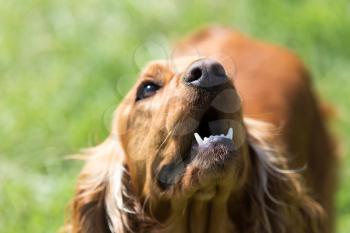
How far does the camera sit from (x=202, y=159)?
3.60 meters

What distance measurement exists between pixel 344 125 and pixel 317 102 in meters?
0.90

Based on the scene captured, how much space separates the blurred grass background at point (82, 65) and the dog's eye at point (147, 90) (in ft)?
4.73

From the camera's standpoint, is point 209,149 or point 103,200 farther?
point 103,200

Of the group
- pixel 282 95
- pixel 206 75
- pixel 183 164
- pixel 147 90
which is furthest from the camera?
pixel 282 95

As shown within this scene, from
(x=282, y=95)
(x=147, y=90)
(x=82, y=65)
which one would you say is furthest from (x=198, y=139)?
(x=82, y=65)

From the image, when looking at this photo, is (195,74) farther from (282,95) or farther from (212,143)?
(282,95)

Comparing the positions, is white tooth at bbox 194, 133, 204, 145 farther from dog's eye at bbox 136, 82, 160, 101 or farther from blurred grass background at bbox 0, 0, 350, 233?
blurred grass background at bbox 0, 0, 350, 233

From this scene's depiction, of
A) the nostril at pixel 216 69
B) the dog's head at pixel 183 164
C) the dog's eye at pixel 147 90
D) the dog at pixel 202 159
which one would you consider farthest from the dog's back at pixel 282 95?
the nostril at pixel 216 69

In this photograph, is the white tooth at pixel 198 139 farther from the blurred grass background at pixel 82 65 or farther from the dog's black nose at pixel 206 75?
the blurred grass background at pixel 82 65

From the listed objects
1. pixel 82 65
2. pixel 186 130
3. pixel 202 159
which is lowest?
pixel 202 159

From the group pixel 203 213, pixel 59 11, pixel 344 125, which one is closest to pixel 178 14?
pixel 59 11

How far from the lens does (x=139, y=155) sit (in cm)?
398

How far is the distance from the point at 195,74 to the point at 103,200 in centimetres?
90

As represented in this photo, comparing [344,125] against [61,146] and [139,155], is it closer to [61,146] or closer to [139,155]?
[61,146]
